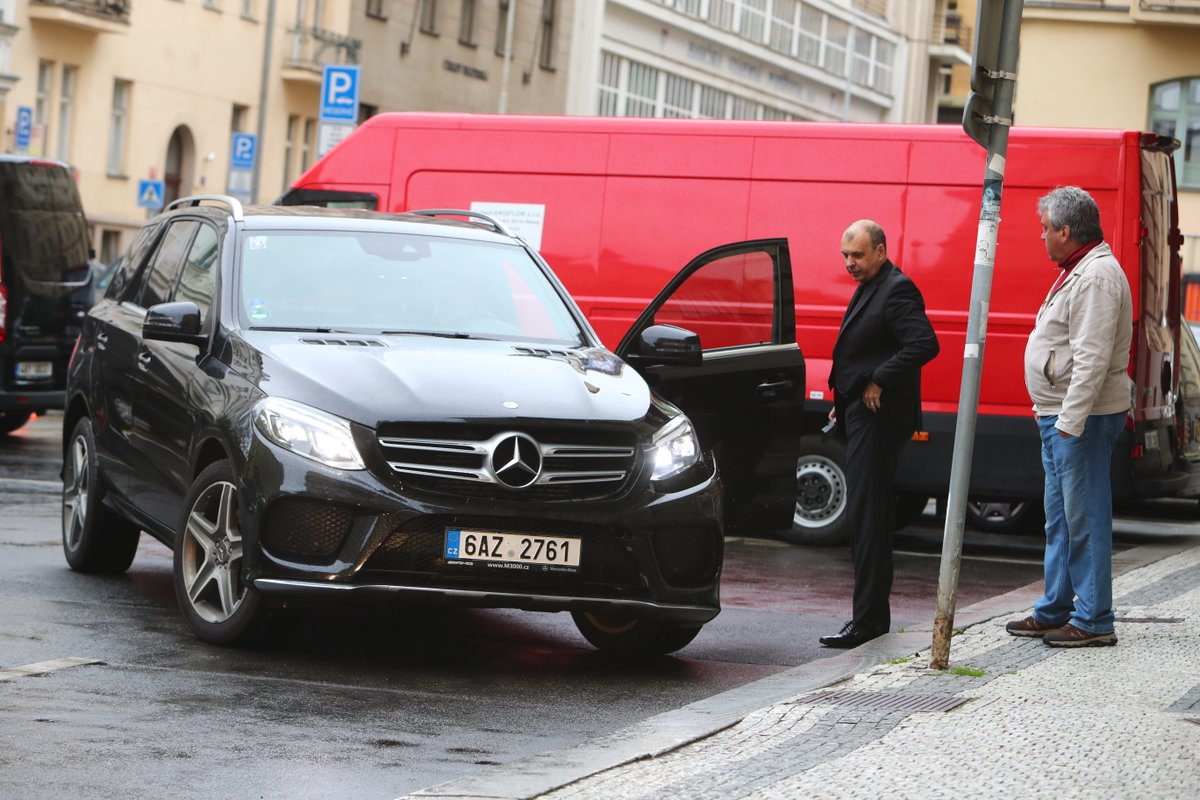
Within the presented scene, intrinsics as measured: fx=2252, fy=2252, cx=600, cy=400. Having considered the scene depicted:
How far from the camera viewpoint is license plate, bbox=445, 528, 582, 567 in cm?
786

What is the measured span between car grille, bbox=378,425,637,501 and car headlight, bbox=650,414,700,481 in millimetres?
268

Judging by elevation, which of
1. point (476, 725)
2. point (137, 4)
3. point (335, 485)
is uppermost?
point (137, 4)

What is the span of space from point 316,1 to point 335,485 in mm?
46368

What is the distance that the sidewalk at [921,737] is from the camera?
5914 millimetres

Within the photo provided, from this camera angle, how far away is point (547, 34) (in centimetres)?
6147

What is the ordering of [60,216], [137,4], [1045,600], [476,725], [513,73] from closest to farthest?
[476,725]
[1045,600]
[60,216]
[137,4]
[513,73]

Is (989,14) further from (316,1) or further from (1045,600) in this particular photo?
(316,1)

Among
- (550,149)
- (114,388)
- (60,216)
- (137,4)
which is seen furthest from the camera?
(137,4)

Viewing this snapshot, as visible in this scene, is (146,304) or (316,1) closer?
(146,304)

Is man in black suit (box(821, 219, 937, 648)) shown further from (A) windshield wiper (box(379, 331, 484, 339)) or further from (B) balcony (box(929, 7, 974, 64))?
(B) balcony (box(929, 7, 974, 64))

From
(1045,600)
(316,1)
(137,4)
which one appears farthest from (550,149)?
(316,1)

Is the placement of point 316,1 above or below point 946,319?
above

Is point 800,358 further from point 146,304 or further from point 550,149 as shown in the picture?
point 550,149

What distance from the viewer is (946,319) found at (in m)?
14.0
